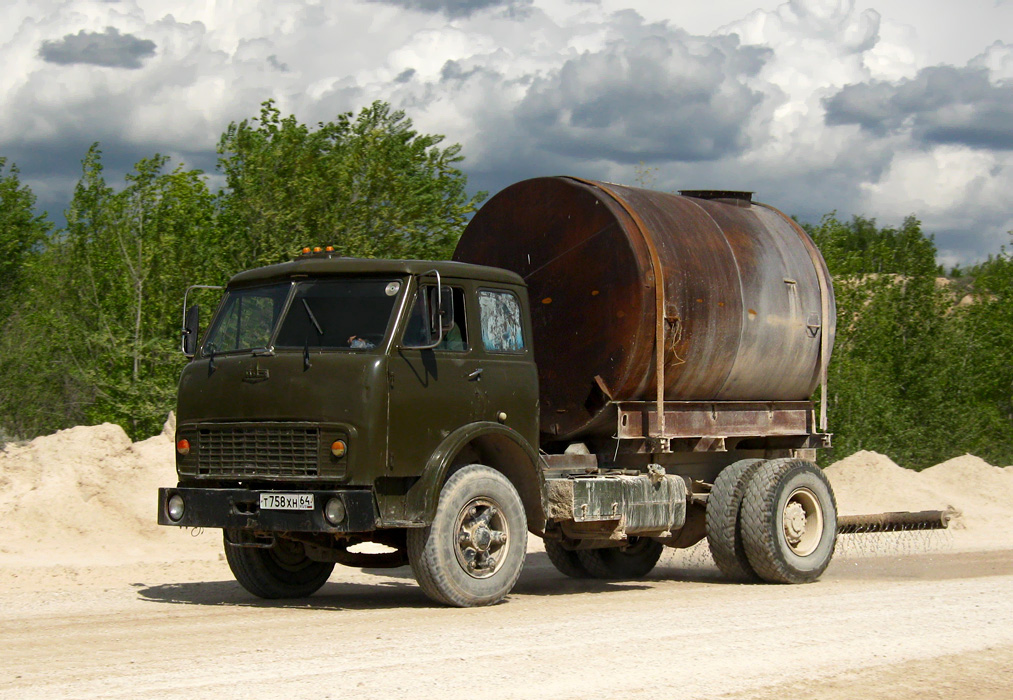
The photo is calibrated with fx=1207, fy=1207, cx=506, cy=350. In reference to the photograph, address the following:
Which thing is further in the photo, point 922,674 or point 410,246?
point 410,246

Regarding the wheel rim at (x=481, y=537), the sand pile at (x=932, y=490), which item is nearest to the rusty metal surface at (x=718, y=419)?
the wheel rim at (x=481, y=537)

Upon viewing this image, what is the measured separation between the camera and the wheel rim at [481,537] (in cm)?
938

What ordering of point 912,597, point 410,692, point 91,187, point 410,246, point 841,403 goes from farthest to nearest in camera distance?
1. point 841,403
2. point 91,187
3. point 410,246
4. point 912,597
5. point 410,692

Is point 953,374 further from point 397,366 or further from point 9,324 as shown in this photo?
point 397,366

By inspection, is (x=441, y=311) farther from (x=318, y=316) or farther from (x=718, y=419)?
(x=718, y=419)

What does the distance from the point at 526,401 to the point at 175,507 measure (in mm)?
2968

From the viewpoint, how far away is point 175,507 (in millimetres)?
9500

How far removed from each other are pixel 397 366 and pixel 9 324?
63.5 ft

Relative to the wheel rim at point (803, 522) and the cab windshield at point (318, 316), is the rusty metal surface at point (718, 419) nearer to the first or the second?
the wheel rim at point (803, 522)

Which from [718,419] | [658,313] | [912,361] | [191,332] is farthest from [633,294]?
[912,361]

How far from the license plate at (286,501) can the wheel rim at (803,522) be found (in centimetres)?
527

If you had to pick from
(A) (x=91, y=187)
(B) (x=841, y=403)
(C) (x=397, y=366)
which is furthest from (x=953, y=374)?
(C) (x=397, y=366)

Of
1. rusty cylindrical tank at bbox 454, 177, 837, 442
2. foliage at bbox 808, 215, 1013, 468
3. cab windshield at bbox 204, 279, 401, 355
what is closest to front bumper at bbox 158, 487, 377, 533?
cab windshield at bbox 204, 279, 401, 355

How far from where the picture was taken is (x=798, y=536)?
12.2 metres
